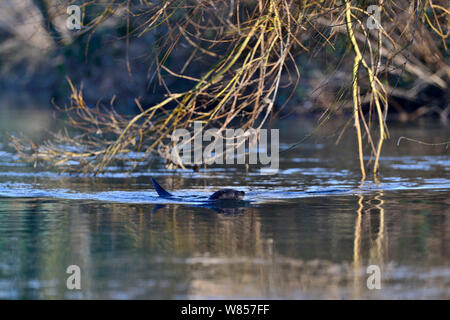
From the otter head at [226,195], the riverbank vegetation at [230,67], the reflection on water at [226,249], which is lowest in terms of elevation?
the reflection on water at [226,249]

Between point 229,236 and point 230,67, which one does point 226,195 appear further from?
point 230,67

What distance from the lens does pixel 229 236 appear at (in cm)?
972

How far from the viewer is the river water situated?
7.45m

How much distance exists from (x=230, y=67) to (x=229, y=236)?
702cm

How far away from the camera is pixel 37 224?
416 inches

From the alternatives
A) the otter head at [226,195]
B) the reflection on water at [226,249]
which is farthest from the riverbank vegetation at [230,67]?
the reflection on water at [226,249]

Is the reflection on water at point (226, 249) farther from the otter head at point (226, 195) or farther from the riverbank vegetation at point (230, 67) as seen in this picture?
the riverbank vegetation at point (230, 67)

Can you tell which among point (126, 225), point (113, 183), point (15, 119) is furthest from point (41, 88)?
point (126, 225)

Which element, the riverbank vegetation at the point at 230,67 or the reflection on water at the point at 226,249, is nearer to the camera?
the reflection on water at the point at 226,249

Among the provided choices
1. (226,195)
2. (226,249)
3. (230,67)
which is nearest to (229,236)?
(226,249)

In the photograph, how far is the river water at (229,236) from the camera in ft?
24.4

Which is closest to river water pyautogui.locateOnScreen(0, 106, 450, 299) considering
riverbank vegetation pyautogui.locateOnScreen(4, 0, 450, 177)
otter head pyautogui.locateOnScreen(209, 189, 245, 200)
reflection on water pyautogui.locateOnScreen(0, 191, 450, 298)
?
reflection on water pyautogui.locateOnScreen(0, 191, 450, 298)

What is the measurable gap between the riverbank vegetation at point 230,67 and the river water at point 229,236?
0.94m
